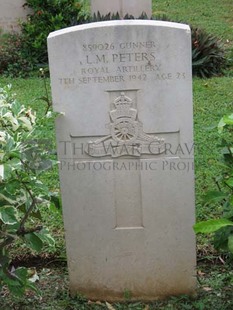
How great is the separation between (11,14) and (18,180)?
818 cm

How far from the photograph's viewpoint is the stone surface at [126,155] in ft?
11.7

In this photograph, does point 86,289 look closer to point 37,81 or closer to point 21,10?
point 37,81

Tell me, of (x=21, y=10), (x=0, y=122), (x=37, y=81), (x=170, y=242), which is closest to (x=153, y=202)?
(x=170, y=242)

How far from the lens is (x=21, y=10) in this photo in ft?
35.2

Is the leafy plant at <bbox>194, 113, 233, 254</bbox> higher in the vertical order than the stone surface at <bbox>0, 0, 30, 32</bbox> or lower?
lower

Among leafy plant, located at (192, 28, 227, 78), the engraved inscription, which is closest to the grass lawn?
the engraved inscription

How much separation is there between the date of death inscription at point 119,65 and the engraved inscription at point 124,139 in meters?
0.13

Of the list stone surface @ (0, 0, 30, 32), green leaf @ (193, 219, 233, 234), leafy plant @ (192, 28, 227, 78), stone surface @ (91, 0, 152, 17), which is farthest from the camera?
stone surface @ (0, 0, 30, 32)

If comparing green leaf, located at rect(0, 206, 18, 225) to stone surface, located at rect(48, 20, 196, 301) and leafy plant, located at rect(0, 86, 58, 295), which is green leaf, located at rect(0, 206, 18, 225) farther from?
stone surface, located at rect(48, 20, 196, 301)

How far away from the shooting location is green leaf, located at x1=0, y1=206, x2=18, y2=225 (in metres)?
3.07

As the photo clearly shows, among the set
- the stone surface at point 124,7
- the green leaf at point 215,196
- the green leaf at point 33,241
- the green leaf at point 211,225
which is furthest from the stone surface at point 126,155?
the stone surface at point 124,7

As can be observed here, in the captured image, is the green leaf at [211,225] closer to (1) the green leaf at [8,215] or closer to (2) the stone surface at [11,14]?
(1) the green leaf at [8,215]

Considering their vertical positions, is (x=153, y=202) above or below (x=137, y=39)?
below

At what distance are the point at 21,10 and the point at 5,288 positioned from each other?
24.5 ft
